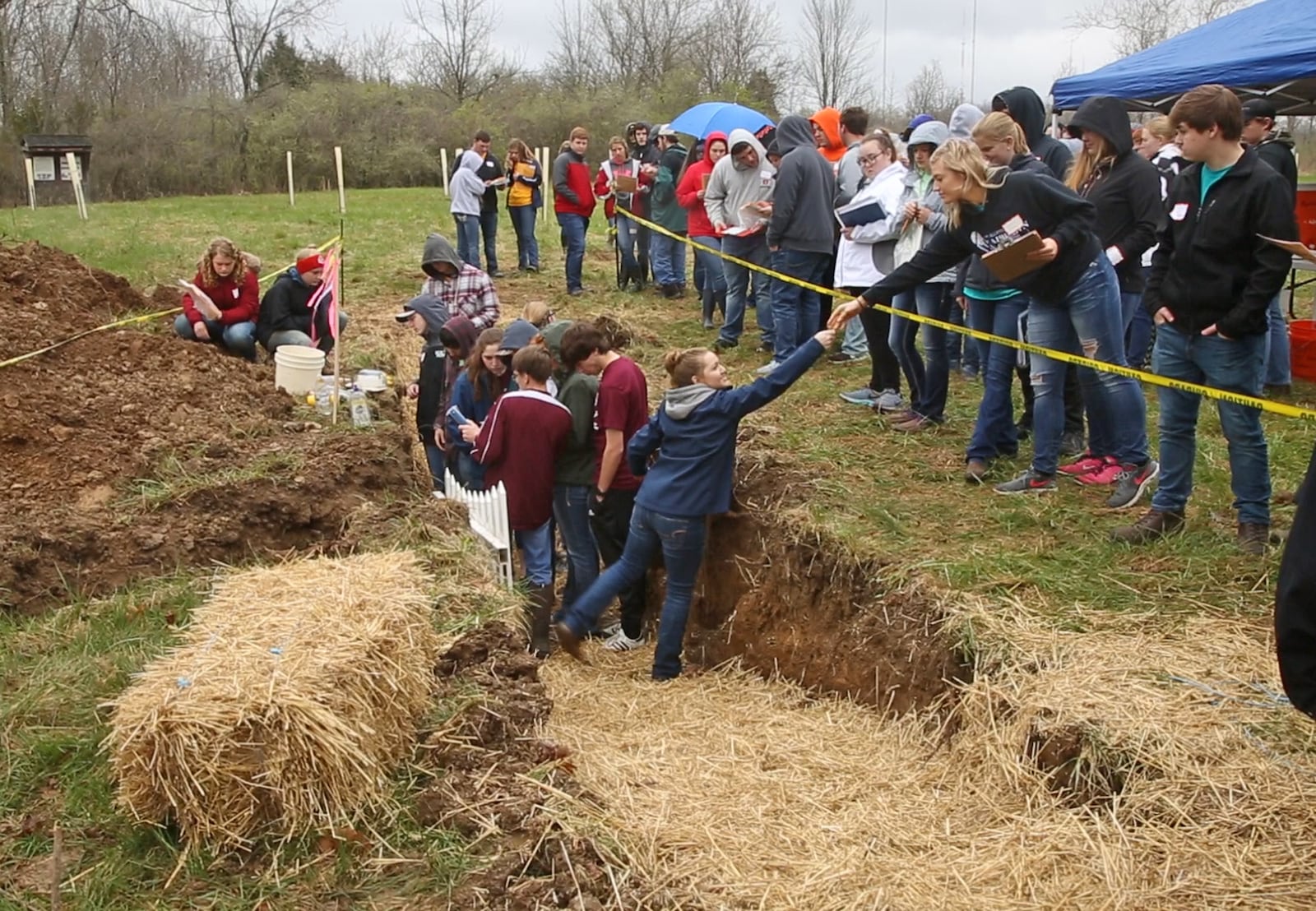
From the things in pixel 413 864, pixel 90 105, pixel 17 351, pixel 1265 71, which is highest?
pixel 90 105

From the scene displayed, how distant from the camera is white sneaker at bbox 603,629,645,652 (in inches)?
287

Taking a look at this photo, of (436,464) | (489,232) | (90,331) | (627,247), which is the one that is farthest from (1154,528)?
(489,232)

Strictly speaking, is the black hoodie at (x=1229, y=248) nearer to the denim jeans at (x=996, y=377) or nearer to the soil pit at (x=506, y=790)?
the denim jeans at (x=996, y=377)

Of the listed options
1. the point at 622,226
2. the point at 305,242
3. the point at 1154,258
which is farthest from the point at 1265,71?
the point at 305,242

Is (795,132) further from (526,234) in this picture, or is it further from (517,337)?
(526,234)

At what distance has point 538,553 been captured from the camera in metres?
6.99

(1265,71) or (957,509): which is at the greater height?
(1265,71)

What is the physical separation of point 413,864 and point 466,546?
2868 mm

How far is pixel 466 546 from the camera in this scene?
257 inches

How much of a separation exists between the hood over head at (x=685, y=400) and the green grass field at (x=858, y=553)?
1.13 meters

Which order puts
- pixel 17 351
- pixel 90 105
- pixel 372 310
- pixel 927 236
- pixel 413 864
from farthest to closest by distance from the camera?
pixel 90 105
pixel 372 310
pixel 17 351
pixel 927 236
pixel 413 864

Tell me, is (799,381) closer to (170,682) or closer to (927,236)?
(927,236)

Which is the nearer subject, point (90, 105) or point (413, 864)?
point (413, 864)

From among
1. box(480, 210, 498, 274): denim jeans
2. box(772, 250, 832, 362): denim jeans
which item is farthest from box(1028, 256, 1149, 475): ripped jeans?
box(480, 210, 498, 274): denim jeans
